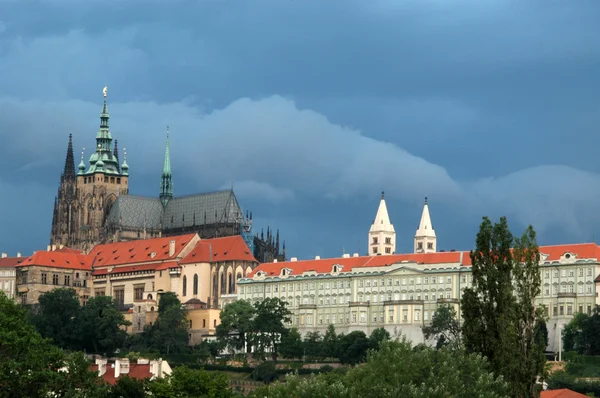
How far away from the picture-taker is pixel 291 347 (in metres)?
159

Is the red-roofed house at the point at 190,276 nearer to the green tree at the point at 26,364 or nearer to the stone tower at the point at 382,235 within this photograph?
the stone tower at the point at 382,235

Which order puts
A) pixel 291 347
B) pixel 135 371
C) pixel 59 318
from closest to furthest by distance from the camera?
pixel 135 371 → pixel 291 347 → pixel 59 318

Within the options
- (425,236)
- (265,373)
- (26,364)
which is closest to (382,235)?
(425,236)

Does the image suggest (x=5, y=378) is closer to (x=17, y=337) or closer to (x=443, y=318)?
(x=17, y=337)

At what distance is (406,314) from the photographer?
168 m

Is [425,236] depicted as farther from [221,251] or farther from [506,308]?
[506,308]

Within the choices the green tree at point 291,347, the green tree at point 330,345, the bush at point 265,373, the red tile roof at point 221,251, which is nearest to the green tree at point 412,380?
the bush at point 265,373

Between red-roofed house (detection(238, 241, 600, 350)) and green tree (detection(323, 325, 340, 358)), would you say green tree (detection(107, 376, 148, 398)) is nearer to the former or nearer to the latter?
green tree (detection(323, 325, 340, 358))

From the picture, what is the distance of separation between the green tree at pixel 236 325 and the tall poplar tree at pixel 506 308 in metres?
96.3

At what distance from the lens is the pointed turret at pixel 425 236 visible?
620 feet

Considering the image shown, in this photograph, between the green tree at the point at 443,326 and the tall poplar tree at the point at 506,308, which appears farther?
the green tree at the point at 443,326

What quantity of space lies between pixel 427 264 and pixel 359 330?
33.5ft

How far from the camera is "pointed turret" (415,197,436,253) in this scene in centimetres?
18912

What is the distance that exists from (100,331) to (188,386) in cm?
9107
